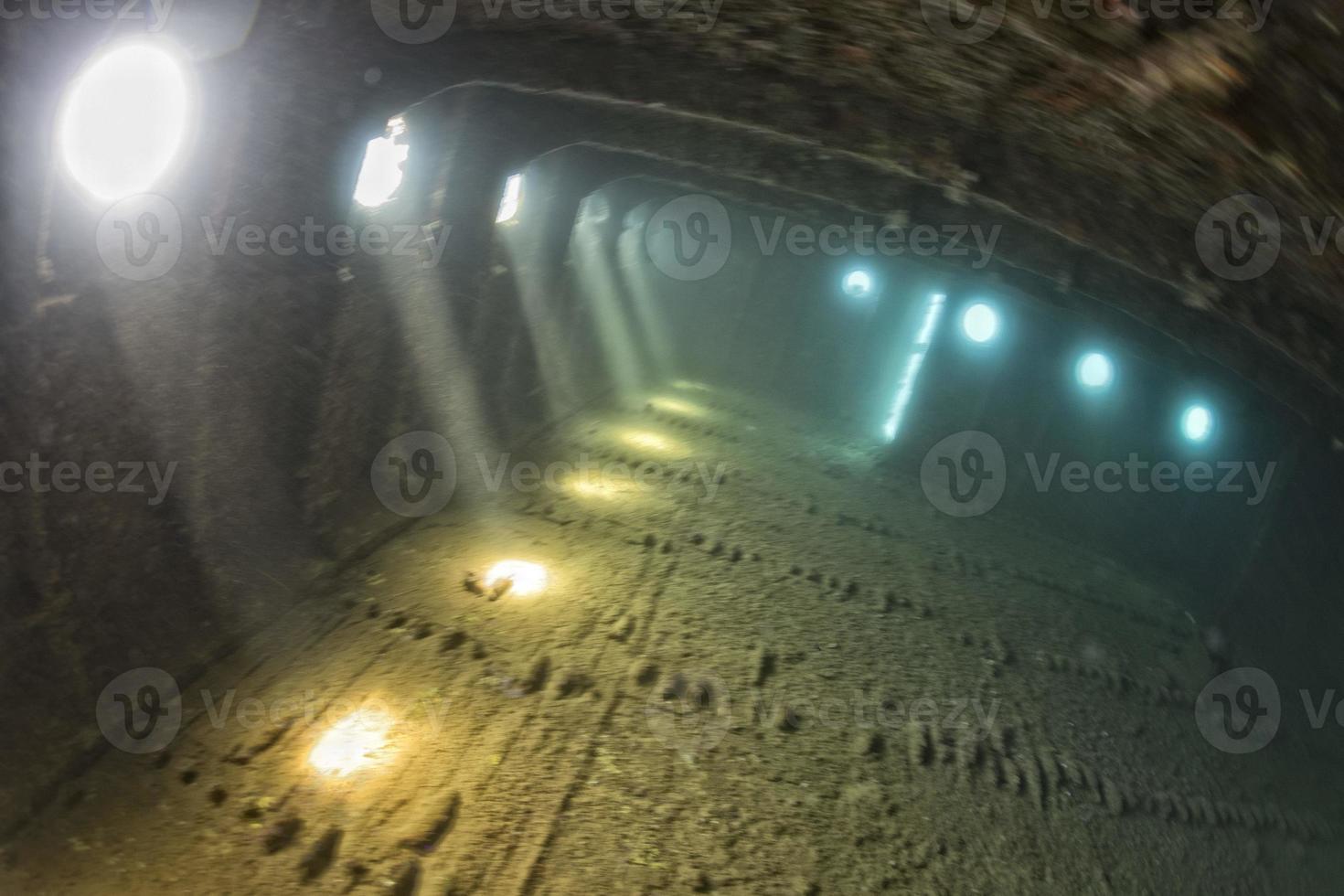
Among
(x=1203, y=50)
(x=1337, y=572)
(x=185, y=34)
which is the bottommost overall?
(x=1337, y=572)

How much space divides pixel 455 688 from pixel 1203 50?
369 cm

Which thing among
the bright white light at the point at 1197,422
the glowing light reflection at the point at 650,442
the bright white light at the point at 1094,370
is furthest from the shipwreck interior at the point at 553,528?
the bright white light at the point at 1094,370

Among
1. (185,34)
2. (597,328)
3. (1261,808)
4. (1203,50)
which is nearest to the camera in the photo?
(1203,50)

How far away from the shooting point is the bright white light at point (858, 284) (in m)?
13.7

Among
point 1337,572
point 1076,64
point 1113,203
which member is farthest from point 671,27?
point 1337,572

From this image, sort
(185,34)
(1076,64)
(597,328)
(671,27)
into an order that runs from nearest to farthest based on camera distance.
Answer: (1076,64) → (185,34) → (671,27) → (597,328)

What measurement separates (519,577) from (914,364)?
354 inches

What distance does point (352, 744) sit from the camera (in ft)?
11.7

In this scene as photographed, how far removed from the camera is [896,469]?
11172 mm

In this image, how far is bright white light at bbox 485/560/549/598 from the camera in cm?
502

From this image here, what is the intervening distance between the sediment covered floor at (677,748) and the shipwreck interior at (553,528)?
0.08ft

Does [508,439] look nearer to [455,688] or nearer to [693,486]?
[693,486]

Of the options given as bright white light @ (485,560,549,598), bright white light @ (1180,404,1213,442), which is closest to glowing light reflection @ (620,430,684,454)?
bright white light @ (485,560,549,598)

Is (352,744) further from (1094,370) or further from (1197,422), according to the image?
(1094,370)
